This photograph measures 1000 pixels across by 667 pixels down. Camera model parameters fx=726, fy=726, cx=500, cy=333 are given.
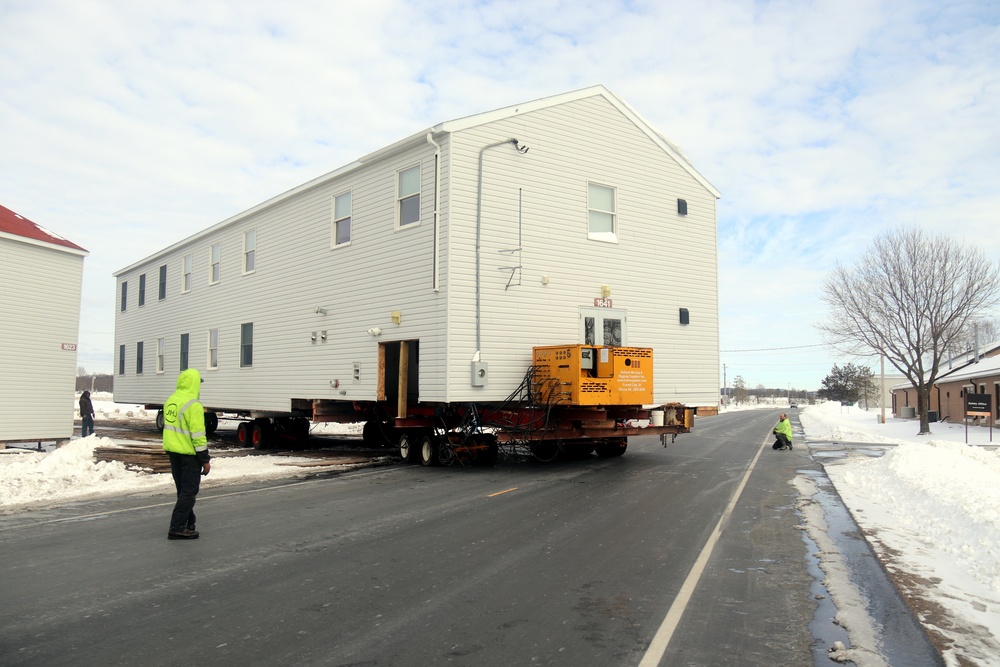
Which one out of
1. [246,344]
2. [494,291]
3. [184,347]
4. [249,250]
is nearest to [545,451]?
[494,291]

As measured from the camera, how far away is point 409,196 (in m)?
15.7

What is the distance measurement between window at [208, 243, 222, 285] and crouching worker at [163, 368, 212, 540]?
1602cm

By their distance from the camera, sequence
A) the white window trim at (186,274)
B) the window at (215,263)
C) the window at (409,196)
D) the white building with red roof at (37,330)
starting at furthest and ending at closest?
the white window trim at (186,274) → the window at (215,263) → the white building with red roof at (37,330) → the window at (409,196)

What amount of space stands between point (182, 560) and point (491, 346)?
8.71 meters

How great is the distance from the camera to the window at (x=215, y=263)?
2291cm

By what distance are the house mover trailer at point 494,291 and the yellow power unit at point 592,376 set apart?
0.04 metres

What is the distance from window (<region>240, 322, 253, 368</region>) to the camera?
21109 mm

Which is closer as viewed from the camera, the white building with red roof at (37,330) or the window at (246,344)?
the white building with red roof at (37,330)

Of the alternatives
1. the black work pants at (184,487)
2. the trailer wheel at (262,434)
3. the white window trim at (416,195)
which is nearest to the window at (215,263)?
the trailer wheel at (262,434)

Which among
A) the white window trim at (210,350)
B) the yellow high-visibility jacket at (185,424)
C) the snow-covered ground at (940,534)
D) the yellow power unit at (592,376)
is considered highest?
the white window trim at (210,350)

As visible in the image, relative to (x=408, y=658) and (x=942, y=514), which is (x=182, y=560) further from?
(x=942, y=514)

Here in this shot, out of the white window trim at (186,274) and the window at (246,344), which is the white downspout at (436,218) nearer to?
the window at (246,344)

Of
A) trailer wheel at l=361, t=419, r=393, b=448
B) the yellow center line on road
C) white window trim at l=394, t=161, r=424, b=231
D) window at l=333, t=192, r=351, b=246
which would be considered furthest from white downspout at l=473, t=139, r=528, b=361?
the yellow center line on road

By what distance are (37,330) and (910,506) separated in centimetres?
1989
